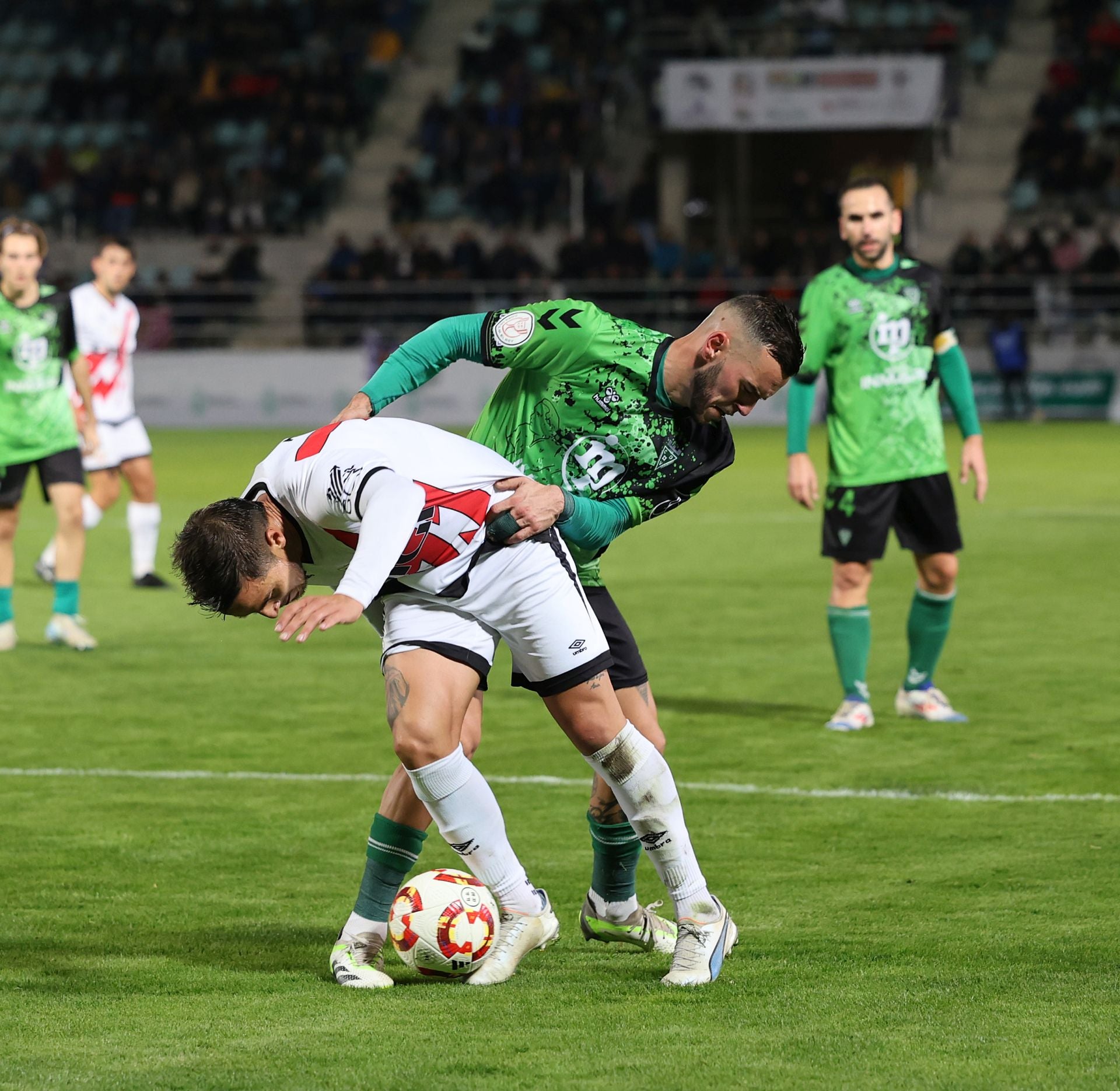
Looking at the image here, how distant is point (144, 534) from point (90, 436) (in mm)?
2115

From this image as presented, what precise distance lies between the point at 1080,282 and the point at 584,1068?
25.1 metres

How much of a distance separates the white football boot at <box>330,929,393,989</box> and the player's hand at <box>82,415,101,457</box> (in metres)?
6.40

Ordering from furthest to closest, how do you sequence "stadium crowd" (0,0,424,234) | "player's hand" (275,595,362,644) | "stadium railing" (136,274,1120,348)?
"stadium crowd" (0,0,424,234) → "stadium railing" (136,274,1120,348) → "player's hand" (275,595,362,644)

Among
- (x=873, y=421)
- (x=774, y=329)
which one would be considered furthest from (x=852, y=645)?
(x=774, y=329)

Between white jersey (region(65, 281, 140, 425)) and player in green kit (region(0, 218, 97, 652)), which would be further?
white jersey (region(65, 281, 140, 425))

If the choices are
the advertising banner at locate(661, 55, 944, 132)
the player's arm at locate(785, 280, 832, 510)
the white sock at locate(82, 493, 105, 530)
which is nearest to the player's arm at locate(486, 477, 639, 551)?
the player's arm at locate(785, 280, 832, 510)

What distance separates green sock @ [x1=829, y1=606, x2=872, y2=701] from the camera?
8.03m

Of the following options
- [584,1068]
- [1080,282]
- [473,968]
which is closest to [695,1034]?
[584,1068]

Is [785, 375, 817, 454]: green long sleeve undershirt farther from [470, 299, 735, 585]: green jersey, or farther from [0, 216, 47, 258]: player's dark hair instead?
[0, 216, 47, 258]: player's dark hair

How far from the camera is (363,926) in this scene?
4.65m

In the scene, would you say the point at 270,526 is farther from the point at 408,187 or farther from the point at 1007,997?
the point at 408,187

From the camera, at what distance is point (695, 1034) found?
4062 mm

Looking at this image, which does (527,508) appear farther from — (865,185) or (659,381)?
(865,185)

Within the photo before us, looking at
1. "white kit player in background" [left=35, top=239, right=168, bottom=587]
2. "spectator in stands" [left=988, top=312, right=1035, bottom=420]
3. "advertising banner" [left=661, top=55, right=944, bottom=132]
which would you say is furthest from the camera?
"advertising banner" [left=661, top=55, right=944, bottom=132]
